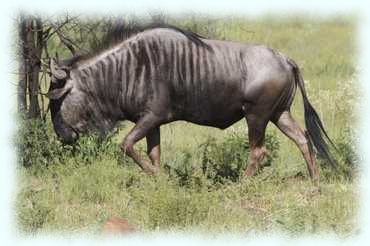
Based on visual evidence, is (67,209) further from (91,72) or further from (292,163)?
(292,163)

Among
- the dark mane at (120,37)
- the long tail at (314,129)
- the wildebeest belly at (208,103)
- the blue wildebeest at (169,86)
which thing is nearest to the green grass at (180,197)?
the long tail at (314,129)

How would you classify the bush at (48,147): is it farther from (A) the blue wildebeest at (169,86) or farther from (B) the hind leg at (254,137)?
(B) the hind leg at (254,137)

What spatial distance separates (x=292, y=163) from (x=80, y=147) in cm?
188

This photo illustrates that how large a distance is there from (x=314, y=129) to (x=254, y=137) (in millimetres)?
697

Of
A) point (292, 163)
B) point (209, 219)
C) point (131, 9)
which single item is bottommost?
point (292, 163)

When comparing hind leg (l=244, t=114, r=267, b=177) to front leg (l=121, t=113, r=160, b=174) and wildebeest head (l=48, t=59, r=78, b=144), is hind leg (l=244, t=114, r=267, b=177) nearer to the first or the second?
front leg (l=121, t=113, r=160, b=174)

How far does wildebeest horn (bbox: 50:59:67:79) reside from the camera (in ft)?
24.4

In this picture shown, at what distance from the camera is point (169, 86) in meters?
7.36

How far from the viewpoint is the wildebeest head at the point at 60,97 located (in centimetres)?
746

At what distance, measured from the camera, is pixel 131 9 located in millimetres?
8188

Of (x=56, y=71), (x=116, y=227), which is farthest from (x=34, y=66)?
(x=116, y=227)

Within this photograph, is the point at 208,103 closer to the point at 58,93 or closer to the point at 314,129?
the point at 314,129

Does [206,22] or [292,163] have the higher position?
[206,22]

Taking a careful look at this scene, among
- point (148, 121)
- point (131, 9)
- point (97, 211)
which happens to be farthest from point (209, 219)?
point (131, 9)
